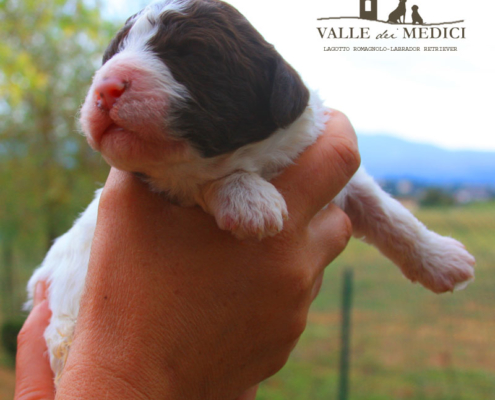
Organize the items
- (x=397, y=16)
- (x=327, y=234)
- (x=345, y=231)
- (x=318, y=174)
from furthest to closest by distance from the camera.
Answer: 1. (x=397, y=16)
2. (x=345, y=231)
3. (x=327, y=234)
4. (x=318, y=174)

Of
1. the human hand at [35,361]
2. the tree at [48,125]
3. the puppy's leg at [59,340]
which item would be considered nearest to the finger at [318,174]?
the puppy's leg at [59,340]

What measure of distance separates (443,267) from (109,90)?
200cm

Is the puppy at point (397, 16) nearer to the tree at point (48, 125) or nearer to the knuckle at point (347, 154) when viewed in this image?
the knuckle at point (347, 154)

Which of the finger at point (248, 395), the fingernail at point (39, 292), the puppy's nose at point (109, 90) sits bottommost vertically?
the finger at point (248, 395)

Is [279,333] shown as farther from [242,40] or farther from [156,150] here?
[242,40]

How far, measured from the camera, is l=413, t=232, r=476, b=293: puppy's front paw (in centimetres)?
247

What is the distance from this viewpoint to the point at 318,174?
6.36ft

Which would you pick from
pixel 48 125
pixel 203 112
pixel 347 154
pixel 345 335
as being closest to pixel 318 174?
pixel 347 154

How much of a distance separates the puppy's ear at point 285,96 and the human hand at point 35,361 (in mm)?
1655

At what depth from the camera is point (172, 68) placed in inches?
63.2

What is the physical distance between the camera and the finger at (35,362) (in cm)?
208

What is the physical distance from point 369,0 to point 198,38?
274 cm

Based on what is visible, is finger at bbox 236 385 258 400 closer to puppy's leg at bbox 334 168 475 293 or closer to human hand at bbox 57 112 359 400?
human hand at bbox 57 112 359 400

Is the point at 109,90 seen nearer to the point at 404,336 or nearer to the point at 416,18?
the point at 416,18
